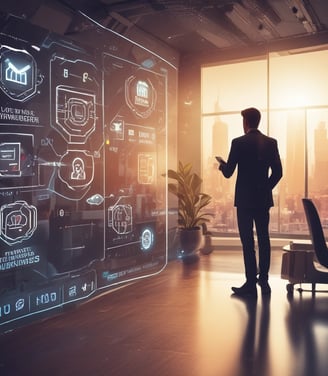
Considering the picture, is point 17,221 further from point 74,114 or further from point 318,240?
point 318,240

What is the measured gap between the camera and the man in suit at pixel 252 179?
12.5ft

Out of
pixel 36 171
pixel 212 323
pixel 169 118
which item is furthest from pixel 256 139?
pixel 169 118

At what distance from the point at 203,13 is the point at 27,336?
13.0 feet

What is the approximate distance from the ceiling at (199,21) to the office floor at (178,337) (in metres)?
2.27

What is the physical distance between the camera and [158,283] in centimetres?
454

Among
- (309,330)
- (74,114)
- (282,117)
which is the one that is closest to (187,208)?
(74,114)

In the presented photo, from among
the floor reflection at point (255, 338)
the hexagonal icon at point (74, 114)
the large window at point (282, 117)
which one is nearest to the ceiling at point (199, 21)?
the hexagonal icon at point (74, 114)

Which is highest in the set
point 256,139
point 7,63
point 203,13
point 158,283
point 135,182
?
point 203,13

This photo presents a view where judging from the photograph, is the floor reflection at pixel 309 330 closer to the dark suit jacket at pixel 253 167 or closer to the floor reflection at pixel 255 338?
the floor reflection at pixel 255 338

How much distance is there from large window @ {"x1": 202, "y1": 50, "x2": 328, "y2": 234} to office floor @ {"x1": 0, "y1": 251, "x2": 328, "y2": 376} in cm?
359

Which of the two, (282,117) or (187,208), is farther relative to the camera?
(282,117)

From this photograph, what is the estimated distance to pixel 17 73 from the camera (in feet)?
10.8

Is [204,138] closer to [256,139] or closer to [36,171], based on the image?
[256,139]

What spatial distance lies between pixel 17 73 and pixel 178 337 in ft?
6.90
